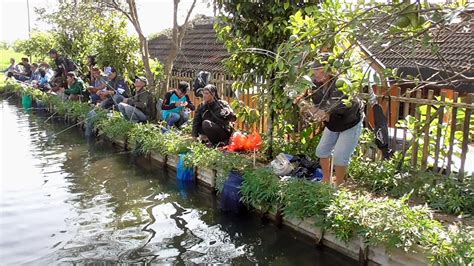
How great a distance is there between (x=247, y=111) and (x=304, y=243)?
2.73 m

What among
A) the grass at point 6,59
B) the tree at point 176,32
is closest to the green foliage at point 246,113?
the tree at point 176,32

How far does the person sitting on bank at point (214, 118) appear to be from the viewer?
25.4 feet

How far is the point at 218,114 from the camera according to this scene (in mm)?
7844

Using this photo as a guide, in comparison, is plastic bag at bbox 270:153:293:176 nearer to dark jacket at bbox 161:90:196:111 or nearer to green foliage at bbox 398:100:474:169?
green foliage at bbox 398:100:474:169

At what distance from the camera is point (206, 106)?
7.90 m

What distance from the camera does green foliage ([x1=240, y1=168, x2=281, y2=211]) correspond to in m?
5.49

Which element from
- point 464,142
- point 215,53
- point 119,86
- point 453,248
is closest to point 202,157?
point 464,142

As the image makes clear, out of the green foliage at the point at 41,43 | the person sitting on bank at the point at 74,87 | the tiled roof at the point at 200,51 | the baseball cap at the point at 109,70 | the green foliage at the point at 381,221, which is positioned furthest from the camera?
the green foliage at the point at 41,43

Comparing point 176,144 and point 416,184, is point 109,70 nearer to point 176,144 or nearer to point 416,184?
point 176,144

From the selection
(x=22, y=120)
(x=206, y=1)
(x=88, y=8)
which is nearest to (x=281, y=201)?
(x=206, y=1)

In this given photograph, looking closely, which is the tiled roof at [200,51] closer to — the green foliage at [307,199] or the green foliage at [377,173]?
the green foliage at [377,173]

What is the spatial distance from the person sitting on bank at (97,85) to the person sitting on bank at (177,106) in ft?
9.96

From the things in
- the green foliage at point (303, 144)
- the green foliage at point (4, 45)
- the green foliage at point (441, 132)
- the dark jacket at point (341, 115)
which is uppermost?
the green foliage at point (4, 45)

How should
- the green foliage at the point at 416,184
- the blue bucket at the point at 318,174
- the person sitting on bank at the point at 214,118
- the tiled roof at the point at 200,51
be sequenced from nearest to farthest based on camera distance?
the green foliage at the point at 416,184 → the blue bucket at the point at 318,174 → the person sitting on bank at the point at 214,118 → the tiled roof at the point at 200,51
